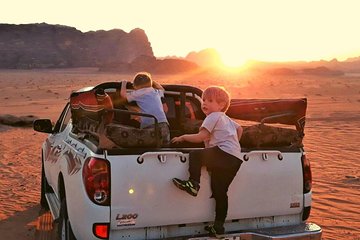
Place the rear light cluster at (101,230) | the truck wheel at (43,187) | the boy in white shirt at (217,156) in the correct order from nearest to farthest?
the rear light cluster at (101,230) → the boy in white shirt at (217,156) → the truck wheel at (43,187)

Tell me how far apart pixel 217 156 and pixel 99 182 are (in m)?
0.94

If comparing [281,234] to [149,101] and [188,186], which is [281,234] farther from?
[149,101]

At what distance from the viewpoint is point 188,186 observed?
12.0 feet

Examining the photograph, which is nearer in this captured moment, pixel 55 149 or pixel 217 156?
pixel 217 156

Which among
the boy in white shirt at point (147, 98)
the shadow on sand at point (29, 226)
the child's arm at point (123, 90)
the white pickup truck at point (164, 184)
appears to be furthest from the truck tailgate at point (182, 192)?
the shadow on sand at point (29, 226)

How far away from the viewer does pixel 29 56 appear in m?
116

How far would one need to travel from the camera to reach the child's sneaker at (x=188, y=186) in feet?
12.0

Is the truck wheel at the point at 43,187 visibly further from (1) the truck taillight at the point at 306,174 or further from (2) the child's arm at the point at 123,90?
(1) the truck taillight at the point at 306,174

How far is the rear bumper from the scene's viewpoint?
3.82 metres

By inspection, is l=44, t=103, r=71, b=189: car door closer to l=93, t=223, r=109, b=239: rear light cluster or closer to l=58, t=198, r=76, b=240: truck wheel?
l=58, t=198, r=76, b=240: truck wheel

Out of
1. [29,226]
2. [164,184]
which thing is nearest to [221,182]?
[164,184]

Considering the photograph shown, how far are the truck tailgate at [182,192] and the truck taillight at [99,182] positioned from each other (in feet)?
0.15

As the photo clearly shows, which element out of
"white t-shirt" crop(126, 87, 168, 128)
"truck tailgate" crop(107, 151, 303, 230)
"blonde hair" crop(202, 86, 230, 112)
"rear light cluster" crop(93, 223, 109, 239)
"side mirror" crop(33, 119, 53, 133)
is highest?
"blonde hair" crop(202, 86, 230, 112)

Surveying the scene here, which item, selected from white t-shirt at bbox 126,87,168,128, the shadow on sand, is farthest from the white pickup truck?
the shadow on sand
